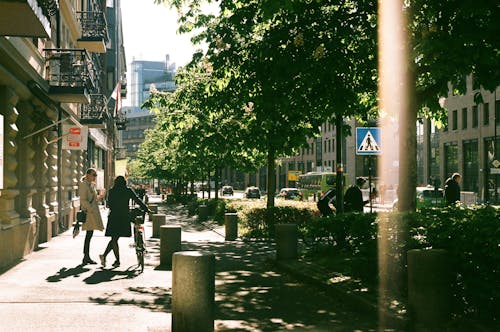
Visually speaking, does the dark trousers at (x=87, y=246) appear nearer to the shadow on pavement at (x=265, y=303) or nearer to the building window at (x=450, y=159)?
the shadow on pavement at (x=265, y=303)

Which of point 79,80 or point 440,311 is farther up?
point 79,80

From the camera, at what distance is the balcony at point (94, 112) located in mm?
26562

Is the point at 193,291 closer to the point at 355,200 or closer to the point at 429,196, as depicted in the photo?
the point at 355,200

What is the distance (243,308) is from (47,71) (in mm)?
11814

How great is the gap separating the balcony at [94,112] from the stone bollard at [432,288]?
21058 mm

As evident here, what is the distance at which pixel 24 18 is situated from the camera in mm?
9820

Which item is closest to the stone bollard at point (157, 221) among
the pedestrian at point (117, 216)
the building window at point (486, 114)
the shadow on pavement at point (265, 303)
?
the pedestrian at point (117, 216)

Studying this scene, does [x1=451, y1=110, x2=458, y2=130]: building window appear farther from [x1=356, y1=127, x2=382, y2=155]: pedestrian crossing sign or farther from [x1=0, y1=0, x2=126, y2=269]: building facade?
[x1=356, y1=127, x2=382, y2=155]: pedestrian crossing sign

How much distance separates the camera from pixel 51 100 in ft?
60.7

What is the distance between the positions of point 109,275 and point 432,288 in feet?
20.8

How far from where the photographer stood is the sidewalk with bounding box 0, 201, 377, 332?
24.2 ft

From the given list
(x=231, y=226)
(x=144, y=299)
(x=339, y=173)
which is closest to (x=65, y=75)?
(x=231, y=226)

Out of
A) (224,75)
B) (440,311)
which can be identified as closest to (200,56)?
(224,75)

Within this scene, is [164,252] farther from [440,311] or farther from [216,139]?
[216,139]
